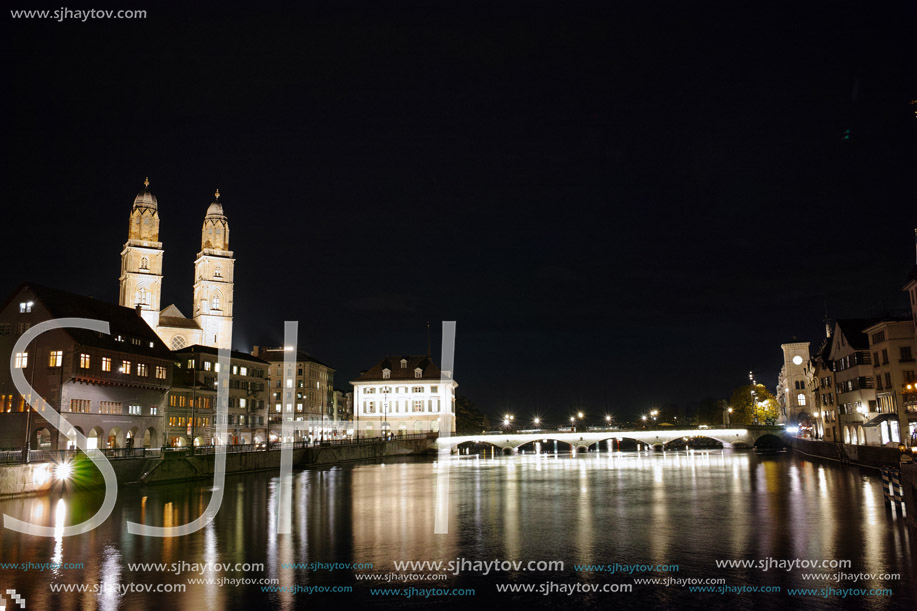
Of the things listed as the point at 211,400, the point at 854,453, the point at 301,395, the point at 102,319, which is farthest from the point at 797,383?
the point at 102,319

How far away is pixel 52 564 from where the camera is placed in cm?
2270

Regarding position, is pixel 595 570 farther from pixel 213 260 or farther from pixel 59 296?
pixel 213 260

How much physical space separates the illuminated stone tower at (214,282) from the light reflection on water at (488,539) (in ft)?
315

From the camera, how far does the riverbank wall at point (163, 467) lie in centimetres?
4484

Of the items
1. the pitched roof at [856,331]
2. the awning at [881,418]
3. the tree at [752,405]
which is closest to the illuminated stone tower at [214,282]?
the tree at [752,405]

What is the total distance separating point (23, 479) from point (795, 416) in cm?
12345

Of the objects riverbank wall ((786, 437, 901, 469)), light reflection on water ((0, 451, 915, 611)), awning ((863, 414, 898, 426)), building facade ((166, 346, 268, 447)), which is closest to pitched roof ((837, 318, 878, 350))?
awning ((863, 414, 898, 426))

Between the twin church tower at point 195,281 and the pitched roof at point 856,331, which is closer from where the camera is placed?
the pitched roof at point 856,331

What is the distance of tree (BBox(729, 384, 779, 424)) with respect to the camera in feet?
447

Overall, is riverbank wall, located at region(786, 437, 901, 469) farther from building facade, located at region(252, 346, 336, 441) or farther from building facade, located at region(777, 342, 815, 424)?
building facade, located at region(252, 346, 336, 441)

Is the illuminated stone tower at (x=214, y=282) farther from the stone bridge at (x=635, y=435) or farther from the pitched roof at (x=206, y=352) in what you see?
the stone bridge at (x=635, y=435)

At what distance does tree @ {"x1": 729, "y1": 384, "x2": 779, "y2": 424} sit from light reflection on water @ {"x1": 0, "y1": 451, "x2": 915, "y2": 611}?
91977mm

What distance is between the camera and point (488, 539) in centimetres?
2739

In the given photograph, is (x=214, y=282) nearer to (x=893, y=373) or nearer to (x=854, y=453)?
(x=854, y=453)
